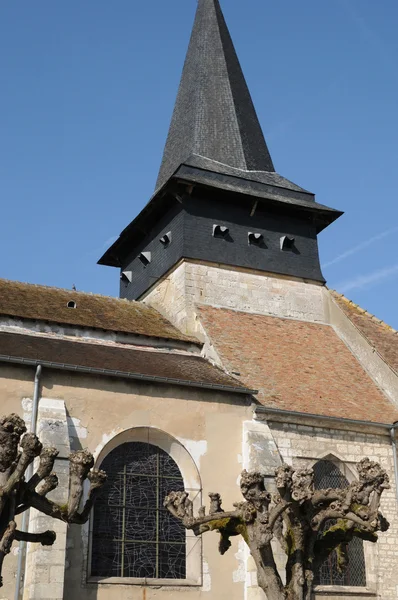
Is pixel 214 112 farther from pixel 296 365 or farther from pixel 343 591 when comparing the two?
pixel 343 591

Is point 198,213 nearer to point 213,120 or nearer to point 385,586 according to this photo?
point 213,120

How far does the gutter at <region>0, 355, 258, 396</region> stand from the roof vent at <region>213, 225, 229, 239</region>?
215 inches

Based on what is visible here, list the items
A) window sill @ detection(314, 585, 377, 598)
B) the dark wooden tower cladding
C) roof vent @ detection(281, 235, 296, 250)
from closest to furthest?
window sill @ detection(314, 585, 377, 598), the dark wooden tower cladding, roof vent @ detection(281, 235, 296, 250)

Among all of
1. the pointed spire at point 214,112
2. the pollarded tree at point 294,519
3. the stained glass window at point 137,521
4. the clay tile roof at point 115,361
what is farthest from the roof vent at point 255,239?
the pollarded tree at point 294,519

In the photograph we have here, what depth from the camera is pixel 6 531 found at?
7000 millimetres

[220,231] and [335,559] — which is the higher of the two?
[220,231]

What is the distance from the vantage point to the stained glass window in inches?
459

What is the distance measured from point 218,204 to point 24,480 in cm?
1171

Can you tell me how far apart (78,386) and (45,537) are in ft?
15.5

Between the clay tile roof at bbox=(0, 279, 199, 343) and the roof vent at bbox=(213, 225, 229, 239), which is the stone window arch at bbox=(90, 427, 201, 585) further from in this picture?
the roof vent at bbox=(213, 225, 229, 239)

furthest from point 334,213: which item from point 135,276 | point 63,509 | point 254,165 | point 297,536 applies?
point 63,509

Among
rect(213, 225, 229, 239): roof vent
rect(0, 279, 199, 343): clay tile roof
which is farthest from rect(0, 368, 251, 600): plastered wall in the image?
rect(213, 225, 229, 239): roof vent

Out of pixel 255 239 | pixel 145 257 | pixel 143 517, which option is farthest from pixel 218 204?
pixel 143 517

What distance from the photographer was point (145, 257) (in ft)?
62.3
